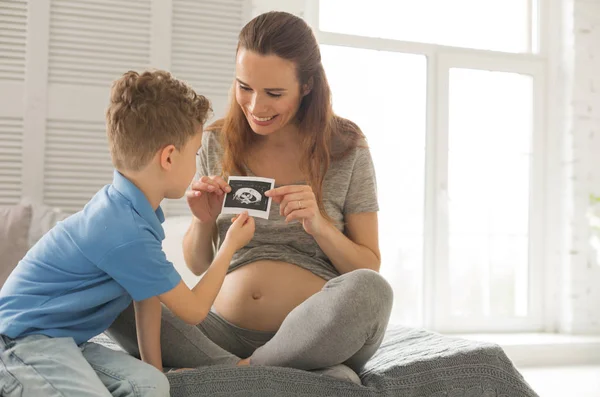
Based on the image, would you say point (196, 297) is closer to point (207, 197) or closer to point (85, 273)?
point (85, 273)

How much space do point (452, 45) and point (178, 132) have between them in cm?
351

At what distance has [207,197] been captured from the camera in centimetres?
181

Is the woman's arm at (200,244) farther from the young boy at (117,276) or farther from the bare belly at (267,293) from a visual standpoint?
the young boy at (117,276)

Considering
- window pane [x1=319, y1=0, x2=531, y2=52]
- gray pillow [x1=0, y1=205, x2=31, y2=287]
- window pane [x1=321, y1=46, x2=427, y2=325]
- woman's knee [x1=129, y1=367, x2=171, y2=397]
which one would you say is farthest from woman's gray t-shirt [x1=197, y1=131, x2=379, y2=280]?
window pane [x1=319, y1=0, x2=531, y2=52]

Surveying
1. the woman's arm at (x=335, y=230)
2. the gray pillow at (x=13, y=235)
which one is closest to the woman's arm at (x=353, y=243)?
the woman's arm at (x=335, y=230)

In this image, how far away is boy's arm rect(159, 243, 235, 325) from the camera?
1444 mm

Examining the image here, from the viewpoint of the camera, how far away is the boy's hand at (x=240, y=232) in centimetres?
164

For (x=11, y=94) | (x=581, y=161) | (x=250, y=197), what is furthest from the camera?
(x=581, y=161)

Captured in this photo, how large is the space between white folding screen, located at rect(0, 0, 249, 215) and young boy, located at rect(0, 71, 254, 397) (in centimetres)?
196

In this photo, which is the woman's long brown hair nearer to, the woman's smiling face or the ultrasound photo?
the woman's smiling face

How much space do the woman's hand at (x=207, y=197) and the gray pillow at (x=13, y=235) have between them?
3.61 feet

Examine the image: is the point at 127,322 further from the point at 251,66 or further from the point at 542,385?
the point at 542,385

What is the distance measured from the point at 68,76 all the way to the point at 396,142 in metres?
2.10

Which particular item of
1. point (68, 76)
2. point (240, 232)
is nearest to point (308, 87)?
point (240, 232)
